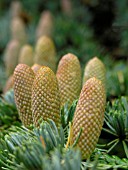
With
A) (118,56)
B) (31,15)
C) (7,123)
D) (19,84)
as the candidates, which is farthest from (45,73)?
(31,15)


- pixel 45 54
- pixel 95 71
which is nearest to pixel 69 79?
pixel 95 71

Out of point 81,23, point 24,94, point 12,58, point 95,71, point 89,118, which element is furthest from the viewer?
point 81,23

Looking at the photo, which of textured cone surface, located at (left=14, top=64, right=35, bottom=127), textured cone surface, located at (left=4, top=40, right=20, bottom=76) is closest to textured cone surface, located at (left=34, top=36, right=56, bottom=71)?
textured cone surface, located at (left=4, top=40, right=20, bottom=76)

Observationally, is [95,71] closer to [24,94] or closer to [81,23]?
[24,94]

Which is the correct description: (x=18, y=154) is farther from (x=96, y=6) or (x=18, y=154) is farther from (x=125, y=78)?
(x=96, y=6)

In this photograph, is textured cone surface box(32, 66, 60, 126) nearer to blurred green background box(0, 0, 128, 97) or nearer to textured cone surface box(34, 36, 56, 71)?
textured cone surface box(34, 36, 56, 71)

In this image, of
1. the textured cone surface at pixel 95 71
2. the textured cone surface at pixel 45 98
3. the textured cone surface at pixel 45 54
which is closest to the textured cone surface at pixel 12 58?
the textured cone surface at pixel 45 54

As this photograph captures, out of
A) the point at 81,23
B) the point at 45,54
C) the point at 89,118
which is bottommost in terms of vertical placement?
the point at 89,118
